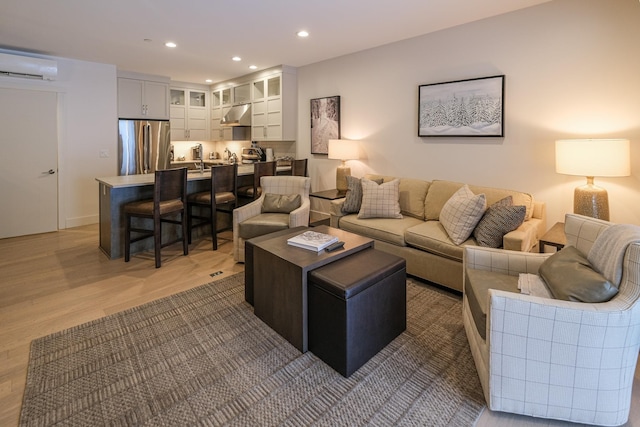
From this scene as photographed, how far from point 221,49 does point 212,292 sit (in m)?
3.14

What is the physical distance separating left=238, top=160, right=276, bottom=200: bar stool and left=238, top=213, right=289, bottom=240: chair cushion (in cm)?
86

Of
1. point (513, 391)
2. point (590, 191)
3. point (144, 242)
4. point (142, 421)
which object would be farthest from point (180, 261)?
point (590, 191)

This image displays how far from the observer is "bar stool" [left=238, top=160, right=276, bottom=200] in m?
4.41

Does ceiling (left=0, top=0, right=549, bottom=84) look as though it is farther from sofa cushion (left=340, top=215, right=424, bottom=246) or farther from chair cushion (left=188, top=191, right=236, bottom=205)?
sofa cushion (left=340, top=215, right=424, bottom=246)

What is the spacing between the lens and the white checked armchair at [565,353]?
149 cm

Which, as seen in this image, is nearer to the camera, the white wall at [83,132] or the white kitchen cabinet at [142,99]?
the white wall at [83,132]

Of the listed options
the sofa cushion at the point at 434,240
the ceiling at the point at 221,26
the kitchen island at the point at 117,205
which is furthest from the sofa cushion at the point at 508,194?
the kitchen island at the point at 117,205

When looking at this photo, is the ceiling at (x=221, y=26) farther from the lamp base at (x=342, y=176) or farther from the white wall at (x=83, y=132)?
the lamp base at (x=342, y=176)

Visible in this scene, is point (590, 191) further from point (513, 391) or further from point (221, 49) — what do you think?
point (221, 49)

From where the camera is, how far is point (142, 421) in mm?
1614

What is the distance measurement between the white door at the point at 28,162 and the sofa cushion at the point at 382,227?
14.0 ft

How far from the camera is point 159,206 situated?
139 inches

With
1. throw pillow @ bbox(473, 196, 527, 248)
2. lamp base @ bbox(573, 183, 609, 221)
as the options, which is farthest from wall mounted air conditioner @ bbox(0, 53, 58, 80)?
lamp base @ bbox(573, 183, 609, 221)

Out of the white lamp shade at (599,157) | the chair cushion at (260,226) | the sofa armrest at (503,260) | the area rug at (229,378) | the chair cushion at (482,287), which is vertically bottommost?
the area rug at (229,378)
